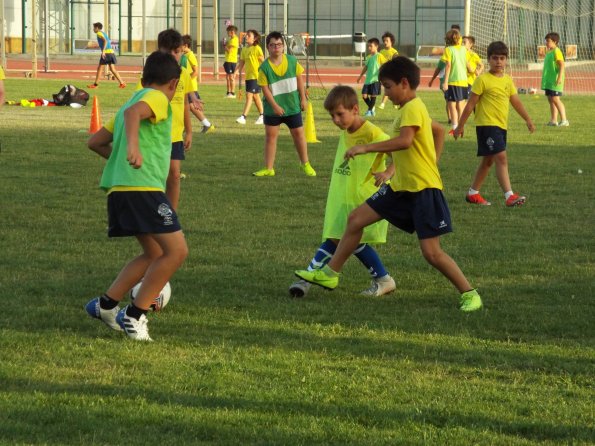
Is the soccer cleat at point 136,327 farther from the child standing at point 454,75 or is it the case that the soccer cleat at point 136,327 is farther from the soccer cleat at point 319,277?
the child standing at point 454,75

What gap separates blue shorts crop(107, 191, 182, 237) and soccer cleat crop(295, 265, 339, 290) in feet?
5.23

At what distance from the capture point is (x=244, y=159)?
667 inches

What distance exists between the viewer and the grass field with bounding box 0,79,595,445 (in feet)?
17.1

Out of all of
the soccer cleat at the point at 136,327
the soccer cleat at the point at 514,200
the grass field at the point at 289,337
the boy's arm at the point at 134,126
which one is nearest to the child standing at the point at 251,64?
the grass field at the point at 289,337

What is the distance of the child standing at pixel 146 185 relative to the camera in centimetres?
660

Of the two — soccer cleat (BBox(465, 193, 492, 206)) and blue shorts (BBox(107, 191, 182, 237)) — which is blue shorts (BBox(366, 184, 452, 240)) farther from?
soccer cleat (BBox(465, 193, 492, 206))

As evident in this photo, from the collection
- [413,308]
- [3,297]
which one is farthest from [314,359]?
[3,297]

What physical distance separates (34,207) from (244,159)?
5.37 m

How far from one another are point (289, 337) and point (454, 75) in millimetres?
16755

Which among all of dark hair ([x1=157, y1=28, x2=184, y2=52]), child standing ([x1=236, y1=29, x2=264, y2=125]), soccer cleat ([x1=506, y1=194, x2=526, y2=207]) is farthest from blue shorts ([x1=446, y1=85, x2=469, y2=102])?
dark hair ([x1=157, y1=28, x2=184, y2=52])

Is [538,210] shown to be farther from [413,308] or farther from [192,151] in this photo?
[192,151]

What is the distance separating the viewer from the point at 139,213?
21.6 feet

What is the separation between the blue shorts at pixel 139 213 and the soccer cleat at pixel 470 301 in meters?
2.15

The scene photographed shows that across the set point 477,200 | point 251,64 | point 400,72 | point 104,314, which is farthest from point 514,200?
point 251,64
